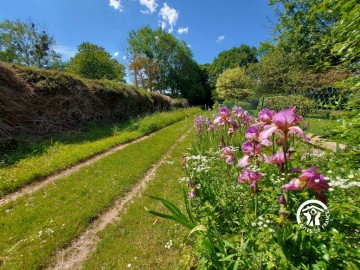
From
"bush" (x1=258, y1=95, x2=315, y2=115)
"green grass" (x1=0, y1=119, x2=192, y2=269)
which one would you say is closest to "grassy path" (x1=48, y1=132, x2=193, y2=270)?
"green grass" (x1=0, y1=119, x2=192, y2=269)

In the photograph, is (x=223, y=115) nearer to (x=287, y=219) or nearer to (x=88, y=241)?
(x=287, y=219)

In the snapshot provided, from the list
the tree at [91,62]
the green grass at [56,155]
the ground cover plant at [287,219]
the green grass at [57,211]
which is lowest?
the green grass at [57,211]

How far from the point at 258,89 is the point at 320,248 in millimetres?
24230

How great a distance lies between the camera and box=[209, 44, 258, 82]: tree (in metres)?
51.1

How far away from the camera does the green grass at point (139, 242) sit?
7.88 feet

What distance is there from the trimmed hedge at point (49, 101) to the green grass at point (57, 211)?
321 centimetres

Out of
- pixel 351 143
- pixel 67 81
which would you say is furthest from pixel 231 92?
pixel 351 143

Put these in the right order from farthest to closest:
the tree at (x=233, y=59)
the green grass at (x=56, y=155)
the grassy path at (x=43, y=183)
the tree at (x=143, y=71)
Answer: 1. the tree at (x=233, y=59)
2. the tree at (x=143, y=71)
3. the green grass at (x=56, y=155)
4. the grassy path at (x=43, y=183)

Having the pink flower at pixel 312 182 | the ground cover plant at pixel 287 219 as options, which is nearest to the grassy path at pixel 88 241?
the ground cover plant at pixel 287 219

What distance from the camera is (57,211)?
3.37 metres

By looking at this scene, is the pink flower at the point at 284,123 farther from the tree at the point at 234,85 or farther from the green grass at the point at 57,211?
the tree at the point at 234,85

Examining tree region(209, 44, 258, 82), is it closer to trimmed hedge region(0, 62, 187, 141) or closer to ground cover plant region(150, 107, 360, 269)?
trimmed hedge region(0, 62, 187, 141)

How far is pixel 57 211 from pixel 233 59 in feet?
181

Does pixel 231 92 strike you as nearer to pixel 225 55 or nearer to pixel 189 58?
pixel 189 58
